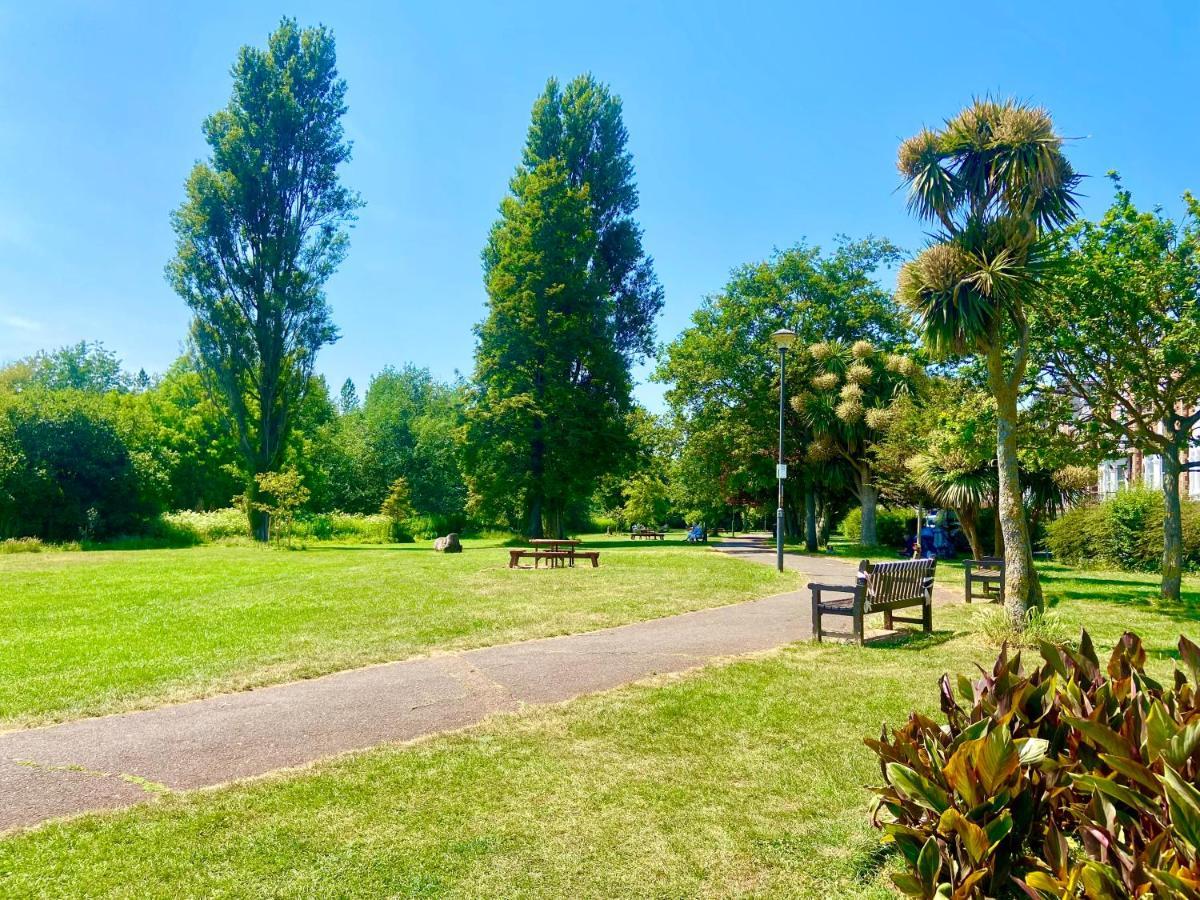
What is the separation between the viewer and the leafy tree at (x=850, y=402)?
2684 cm

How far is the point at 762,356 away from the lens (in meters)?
30.2

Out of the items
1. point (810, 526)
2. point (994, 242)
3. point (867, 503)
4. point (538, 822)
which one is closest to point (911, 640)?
point (994, 242)

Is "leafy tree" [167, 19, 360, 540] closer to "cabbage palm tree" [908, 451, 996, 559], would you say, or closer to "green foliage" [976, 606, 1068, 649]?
"cabbage palm tree" [908, 451, 996, 559]

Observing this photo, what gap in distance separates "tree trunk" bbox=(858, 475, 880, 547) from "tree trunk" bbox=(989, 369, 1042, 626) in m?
19.4

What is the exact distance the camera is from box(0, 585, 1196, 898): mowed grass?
319 centimetres

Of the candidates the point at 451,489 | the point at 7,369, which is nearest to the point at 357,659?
the point at 451,489

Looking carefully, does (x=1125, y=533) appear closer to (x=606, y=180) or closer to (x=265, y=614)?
(x=265, y=614)

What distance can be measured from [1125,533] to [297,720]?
22.8 metres

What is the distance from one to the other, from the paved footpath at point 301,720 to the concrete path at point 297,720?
0.01 metres

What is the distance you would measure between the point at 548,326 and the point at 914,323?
2628cm

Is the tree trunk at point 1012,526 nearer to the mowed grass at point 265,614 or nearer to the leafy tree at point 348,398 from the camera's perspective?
the mowed grass at point 265,614

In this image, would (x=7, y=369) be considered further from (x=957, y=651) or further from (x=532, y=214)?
(x=957, y=651)

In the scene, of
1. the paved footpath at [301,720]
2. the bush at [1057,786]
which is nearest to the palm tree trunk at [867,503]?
the paved footpath at [301,720]

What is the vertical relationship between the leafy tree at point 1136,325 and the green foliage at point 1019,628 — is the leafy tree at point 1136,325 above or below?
above
